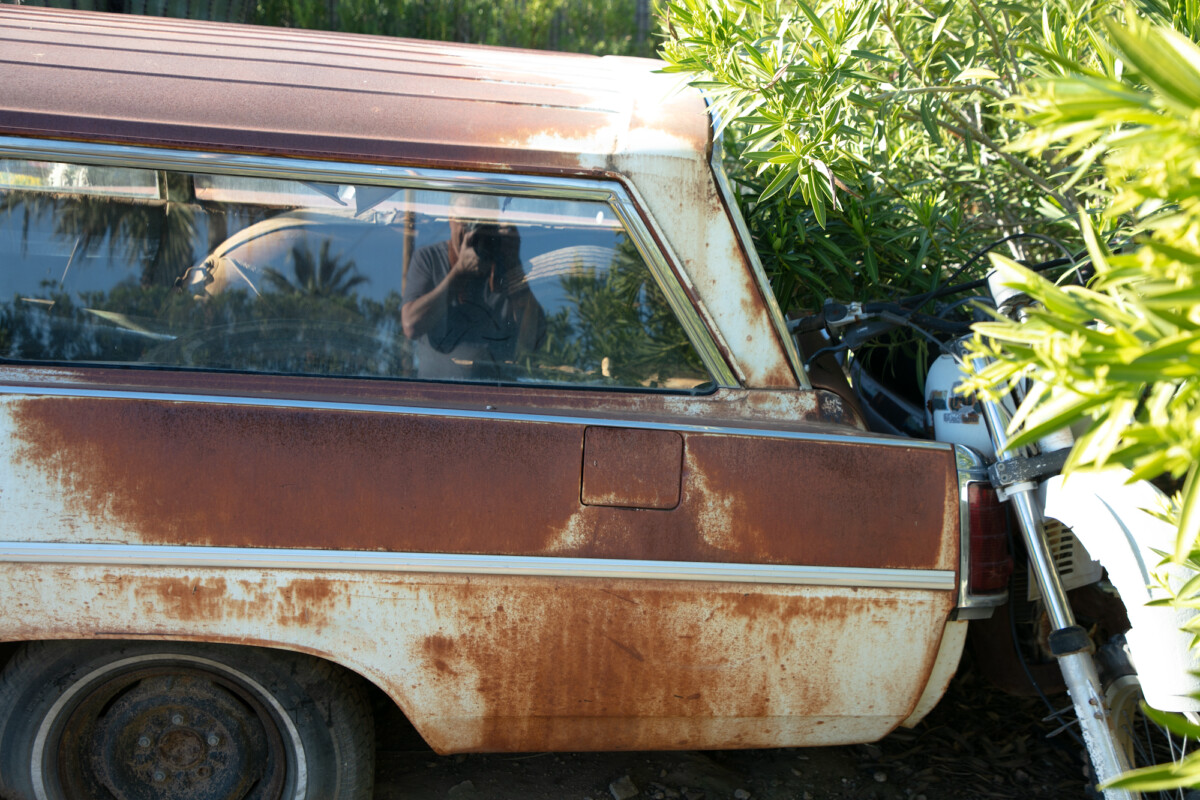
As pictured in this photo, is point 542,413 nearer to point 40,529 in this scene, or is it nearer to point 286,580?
point 286,580

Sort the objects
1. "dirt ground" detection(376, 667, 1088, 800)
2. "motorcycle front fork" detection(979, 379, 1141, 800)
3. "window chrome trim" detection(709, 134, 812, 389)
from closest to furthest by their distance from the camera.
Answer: "motorcycle front fork" detection(979, 379, 1141, 800)
"window chrome trim" detection(709, 134, 812, 389)
"dirt ground" detection(376, 667, 1088, 800)

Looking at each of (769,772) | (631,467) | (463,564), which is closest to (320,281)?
Result: (463,564)

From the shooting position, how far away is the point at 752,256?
2.04m

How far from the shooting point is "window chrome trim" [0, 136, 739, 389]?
6.30 feet

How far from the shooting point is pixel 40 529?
1.79m

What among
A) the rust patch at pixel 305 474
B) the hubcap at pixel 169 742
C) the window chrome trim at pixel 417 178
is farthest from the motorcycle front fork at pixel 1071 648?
the hubcap at pixel 169 742

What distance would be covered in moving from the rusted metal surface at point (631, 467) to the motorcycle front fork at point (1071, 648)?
2.47 ft

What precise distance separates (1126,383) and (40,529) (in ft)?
6.49

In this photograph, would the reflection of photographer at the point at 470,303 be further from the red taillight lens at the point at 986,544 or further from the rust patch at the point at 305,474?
the red taillight lens at the point at 986,544

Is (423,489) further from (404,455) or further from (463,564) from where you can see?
(463,564)

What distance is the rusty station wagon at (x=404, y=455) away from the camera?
183 centimetres

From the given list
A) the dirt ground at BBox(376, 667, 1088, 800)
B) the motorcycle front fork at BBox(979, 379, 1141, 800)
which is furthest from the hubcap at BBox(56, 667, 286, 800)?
the motorcycle front fork at BBox(979, 379, 1141, 800)

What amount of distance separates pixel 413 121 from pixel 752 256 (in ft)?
2.85

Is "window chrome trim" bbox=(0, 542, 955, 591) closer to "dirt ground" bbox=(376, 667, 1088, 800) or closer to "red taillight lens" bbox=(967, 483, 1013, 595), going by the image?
"red taillight lens" bbox=(967, 483, 1013, 595)
